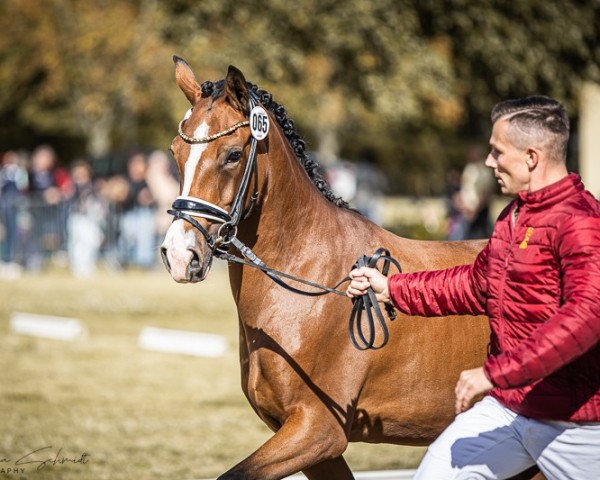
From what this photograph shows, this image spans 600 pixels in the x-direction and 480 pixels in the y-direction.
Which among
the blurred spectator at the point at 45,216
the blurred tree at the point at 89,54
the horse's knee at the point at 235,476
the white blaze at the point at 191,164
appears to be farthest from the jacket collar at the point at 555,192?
the blurred tree at the point at 89,54

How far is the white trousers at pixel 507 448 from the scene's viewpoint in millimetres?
3357

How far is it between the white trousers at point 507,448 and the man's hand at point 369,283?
2.52 feet

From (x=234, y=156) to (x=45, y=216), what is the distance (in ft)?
58.0

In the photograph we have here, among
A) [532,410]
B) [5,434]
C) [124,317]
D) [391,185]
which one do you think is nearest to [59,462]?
[5,434]

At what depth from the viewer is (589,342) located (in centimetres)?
312

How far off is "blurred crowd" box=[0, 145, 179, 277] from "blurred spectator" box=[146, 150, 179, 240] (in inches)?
1.2

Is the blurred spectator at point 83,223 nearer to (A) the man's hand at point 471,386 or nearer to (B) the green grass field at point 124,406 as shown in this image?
(B) the green grass field at point 124,406

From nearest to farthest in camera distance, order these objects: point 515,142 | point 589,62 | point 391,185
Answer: point 515,142 < point 589,62 < point 391,185

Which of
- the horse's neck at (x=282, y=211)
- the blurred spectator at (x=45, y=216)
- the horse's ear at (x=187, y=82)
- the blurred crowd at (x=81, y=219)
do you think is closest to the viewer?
the horse's neck at (x=282, y=211)

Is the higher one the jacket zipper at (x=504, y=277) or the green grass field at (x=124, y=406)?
the jacket zipper at (x=504, y=277)

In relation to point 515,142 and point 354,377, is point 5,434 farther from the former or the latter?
point 515,142

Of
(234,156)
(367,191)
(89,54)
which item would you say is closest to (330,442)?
(234,156)

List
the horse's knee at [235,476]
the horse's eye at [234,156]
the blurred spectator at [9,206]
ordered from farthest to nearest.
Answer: the blurred spectator at [9,206], the horse's eye at [234,156], the horse's knee at [235,476]

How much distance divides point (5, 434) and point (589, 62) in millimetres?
12809
